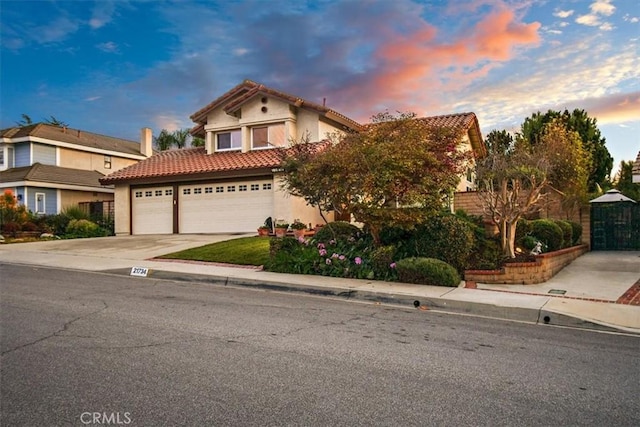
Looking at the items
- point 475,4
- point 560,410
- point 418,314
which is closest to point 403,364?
point 560,410

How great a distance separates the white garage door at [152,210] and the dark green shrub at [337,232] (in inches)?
494

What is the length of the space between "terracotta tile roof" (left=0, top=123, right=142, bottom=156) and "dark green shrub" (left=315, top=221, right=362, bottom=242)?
26321mm

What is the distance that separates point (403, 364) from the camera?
17.6ft

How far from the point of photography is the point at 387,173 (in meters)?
11.6

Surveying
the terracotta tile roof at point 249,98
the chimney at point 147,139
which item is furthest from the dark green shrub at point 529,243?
the chimney at point 147,139

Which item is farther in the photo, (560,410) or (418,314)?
(418,314)

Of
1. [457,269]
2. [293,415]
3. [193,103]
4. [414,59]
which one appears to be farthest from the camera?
[193,103]

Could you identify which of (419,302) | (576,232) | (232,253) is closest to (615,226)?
(576,232)

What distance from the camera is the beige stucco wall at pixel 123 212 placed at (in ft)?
83.3

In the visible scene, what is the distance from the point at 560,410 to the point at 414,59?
15.1m

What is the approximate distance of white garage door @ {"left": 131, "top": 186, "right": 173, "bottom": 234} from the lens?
2447 cm

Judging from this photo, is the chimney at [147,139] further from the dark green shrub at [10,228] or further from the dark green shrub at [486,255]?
the dark green shrub at [486,255]

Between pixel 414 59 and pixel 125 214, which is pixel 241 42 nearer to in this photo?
pixel 414 59

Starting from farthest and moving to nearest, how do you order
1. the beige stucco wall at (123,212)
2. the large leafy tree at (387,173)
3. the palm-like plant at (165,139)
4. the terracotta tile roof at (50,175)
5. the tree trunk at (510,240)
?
1. the palm-like plant at (165,139)
2. the terracotta tile roof at (50,175)
3. the beige stucco wall at (123,212)
4. the tree trunk at (510,240)
5. the large leafy tree at (387,173)
